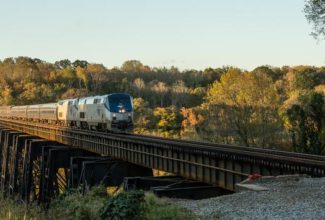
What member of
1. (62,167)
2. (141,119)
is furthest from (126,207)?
(141,119)

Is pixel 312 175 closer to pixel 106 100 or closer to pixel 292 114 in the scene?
pixel 106 100

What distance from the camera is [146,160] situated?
2322 centimetres

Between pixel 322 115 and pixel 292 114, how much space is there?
2.56 metres

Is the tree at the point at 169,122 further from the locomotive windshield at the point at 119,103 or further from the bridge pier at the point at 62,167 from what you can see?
the bridge pier at the point at 62,167

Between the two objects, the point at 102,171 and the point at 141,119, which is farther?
the point at 141,119

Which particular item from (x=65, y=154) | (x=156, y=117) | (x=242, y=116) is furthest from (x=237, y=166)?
(x=156, y=117)

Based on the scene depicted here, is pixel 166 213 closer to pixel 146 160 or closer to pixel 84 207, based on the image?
pixel 84 207

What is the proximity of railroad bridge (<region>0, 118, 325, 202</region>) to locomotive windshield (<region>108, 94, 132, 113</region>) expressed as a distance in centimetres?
313

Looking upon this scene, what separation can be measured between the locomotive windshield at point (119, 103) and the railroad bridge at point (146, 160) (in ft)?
10.3

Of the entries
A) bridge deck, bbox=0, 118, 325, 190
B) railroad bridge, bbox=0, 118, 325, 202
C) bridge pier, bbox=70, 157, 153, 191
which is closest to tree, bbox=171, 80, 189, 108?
railroad bridge, bbox=0, 118, 325, 202

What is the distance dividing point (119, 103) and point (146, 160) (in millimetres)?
11802

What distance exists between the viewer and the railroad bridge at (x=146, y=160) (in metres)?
15.7

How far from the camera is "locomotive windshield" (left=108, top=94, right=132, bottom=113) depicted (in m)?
33.9

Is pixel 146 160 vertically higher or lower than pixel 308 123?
lower
